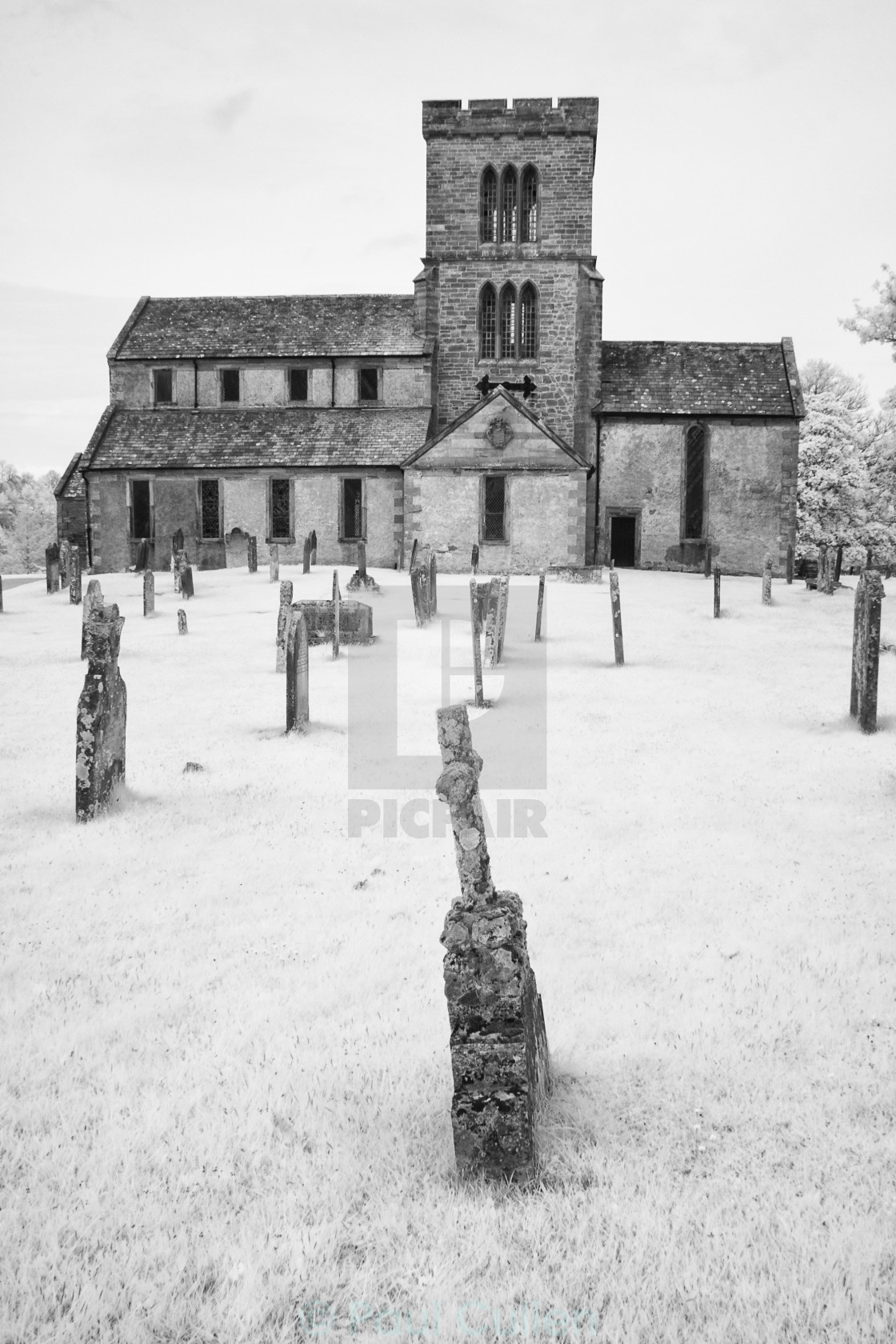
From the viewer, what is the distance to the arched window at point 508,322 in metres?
34.0

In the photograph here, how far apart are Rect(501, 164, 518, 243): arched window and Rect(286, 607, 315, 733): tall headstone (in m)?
27.7

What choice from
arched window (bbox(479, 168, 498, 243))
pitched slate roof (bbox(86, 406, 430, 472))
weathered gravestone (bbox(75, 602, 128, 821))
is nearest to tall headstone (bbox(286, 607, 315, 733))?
weathered gravestone (bbox(75, 602, 128, 821))

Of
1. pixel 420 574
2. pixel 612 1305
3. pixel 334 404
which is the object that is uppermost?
pixel 334 404

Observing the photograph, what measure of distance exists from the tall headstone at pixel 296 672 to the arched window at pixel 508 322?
26429mm

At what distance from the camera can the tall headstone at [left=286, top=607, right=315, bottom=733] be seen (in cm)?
1032

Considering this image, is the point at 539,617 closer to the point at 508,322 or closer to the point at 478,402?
the point at 478,402

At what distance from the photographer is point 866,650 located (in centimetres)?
1044

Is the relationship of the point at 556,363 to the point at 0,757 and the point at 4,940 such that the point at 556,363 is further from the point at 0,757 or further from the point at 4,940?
the point at 4,940

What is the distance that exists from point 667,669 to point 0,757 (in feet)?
30.6

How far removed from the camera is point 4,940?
5.50 meters

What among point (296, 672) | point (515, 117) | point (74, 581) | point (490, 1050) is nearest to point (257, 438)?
point (74, 581)

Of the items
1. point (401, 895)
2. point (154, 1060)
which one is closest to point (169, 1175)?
point (154, 1060)

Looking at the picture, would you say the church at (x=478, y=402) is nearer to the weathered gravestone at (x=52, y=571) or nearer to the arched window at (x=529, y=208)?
the arched window at (x=529, y=208)

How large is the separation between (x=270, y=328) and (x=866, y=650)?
31.3m
